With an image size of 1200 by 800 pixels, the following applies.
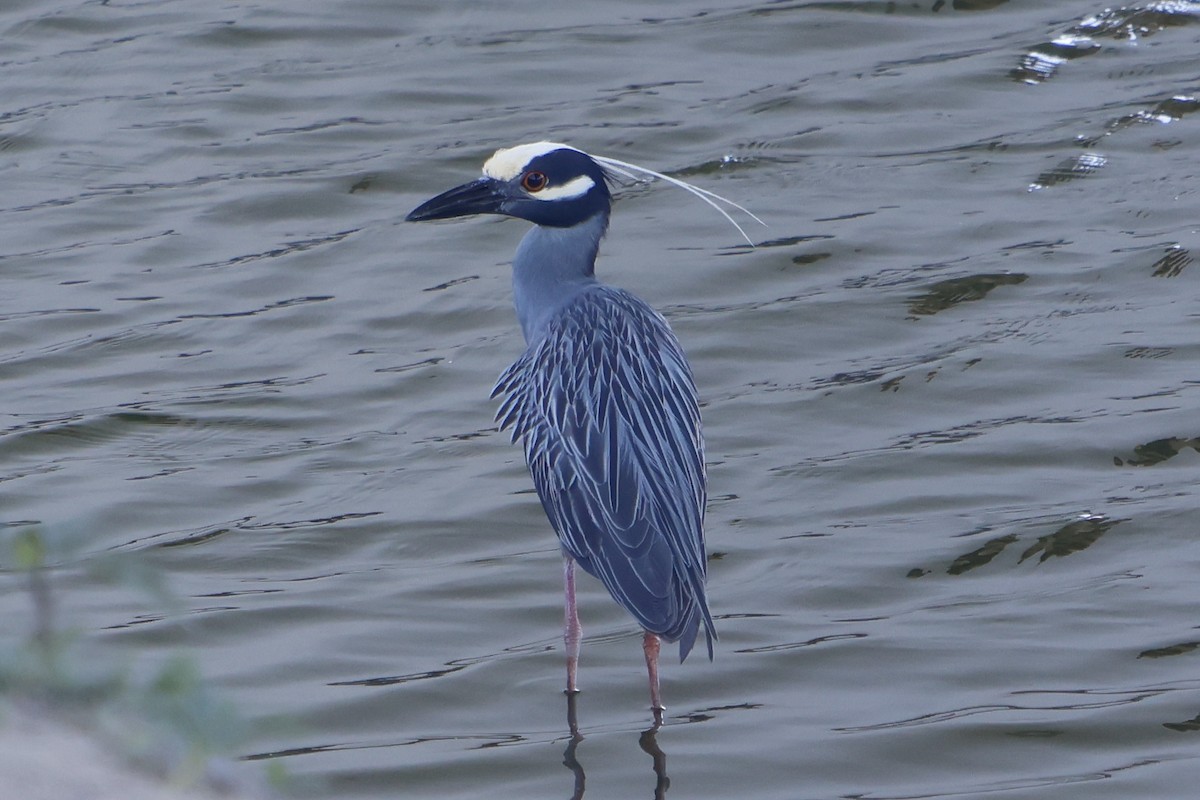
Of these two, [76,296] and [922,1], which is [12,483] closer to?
[76,296]

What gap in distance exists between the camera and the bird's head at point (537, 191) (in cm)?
601

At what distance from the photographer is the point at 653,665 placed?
525cm

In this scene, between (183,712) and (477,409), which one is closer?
(183,712)

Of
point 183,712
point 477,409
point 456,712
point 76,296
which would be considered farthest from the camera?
point 76,296

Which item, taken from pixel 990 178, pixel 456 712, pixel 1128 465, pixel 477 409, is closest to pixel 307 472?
pixel 477 409

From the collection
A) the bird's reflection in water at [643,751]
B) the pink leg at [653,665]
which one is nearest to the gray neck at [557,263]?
the pink leg at [653,665]

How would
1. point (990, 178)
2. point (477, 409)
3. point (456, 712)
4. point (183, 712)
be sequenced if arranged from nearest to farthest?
point (183, 712) → point (456, 712) → point (477, 409) → point (990, 178)

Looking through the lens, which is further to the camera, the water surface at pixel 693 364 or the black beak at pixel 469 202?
the black beak at pixel 469 202

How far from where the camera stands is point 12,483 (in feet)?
22.4

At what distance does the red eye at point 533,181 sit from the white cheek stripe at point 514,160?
0.03 metres

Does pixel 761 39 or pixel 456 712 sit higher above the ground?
pixel 761 39

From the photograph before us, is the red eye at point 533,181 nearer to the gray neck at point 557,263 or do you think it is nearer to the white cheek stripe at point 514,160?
the white cheek stripe at point 514,160

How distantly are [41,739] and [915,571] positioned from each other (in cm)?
415

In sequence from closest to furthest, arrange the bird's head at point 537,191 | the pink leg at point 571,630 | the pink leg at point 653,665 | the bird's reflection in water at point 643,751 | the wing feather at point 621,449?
the bird's reflection in water at point 643,751, the wing feather at point 621,449, the pink leg at point 653,665, the pink leg at point 571,630, the bird's head at point 537,191
